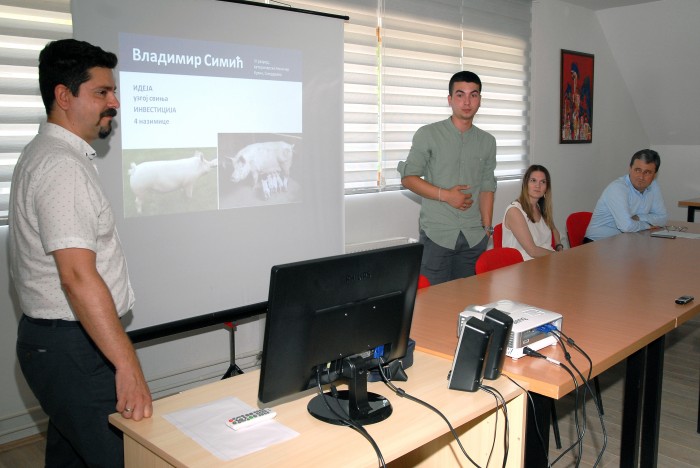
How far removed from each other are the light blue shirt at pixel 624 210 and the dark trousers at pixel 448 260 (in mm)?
1393

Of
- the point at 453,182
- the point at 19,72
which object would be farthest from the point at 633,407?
the point at 19,72

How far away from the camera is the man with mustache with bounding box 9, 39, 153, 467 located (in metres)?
1.76

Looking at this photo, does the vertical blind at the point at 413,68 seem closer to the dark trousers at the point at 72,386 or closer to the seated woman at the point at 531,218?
the seated woman at the point at 531,218

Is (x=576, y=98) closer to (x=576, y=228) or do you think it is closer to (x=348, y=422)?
(x=576, y=228)

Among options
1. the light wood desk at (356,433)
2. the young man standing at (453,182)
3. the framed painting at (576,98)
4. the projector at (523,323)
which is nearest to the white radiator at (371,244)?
the young man standing at (453,182)

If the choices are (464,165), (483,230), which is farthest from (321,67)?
(483,230)

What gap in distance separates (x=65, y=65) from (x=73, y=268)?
0.60m

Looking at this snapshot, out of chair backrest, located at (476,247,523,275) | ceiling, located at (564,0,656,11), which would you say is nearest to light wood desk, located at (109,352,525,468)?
chair backrest, located at (476,247,523,275)

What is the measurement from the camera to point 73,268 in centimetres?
175

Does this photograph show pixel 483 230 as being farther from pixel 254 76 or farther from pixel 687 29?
pixel 687 29

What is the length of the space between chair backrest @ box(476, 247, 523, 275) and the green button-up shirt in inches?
12.9

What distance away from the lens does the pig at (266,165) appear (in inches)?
139

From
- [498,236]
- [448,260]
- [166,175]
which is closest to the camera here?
[166,175]

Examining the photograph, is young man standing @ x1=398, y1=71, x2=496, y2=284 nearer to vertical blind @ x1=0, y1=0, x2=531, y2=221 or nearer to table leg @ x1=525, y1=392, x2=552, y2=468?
vertical blind @ x1=0, y1=0, x2=531, y2=221
